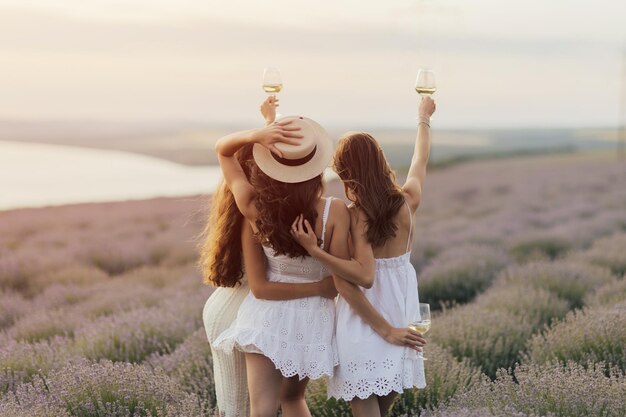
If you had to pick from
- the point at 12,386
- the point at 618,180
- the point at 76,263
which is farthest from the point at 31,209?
the point at 618,180

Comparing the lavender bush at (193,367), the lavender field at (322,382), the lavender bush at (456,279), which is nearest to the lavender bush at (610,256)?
the lavender field at (322,382)

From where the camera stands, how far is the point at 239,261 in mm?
4000

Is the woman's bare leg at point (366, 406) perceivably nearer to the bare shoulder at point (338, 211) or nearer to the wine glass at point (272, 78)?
the bare shoulder at point (338, 211)

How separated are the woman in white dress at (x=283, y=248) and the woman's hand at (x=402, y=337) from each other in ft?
0.75

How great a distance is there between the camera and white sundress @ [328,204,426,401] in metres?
3.78

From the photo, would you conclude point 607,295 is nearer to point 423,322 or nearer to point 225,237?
point 423,322

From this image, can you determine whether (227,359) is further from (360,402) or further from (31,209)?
(31,209)

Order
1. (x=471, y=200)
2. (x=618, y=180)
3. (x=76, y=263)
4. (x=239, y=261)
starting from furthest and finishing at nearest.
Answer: (x=618, y=180), (x=471, y=200), (x=76, y=263), (x=239, y=261)

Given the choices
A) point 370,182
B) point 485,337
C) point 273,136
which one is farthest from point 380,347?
point 485,337

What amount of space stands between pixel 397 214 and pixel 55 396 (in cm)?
186

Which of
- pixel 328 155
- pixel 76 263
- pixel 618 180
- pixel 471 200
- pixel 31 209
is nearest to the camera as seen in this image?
pixel 328 155

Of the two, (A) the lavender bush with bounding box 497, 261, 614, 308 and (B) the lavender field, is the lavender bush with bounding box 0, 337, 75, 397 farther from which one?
(A) the lavender bush with bounding box 497, 261, 614, 308

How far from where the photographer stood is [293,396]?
4020 mm

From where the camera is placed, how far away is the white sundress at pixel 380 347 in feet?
12.4
